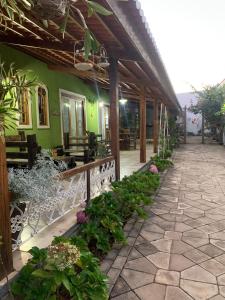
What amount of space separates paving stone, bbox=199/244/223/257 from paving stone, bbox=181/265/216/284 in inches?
16.2

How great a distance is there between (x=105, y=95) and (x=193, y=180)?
8.67 m

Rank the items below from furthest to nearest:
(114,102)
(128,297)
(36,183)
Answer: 1. (114,102)
2. (36,183)
3. (128,297)

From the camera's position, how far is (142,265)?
3.13 meters

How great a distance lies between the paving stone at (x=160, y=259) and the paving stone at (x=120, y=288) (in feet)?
1.68

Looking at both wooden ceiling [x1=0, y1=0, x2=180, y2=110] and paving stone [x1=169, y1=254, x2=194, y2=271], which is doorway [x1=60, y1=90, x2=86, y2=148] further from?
paving stone [x1=169, y1=254, x2=194, y2=271]

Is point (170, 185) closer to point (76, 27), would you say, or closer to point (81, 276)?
point (76, 27)

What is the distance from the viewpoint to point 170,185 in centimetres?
721

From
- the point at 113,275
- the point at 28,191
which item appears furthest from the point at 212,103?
the point at 28,191

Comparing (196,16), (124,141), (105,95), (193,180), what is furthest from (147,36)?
(196,16)

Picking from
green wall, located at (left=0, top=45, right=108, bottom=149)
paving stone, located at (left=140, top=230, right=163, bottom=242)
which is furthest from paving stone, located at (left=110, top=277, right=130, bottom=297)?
green wall, located at (left=0, top=45, right=108, bottom=149)

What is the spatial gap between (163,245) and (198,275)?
78cm

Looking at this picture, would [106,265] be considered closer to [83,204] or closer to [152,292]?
[152,292]

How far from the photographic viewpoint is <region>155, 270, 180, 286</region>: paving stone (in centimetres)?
279

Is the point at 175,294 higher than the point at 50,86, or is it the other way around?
the point at 50,86
